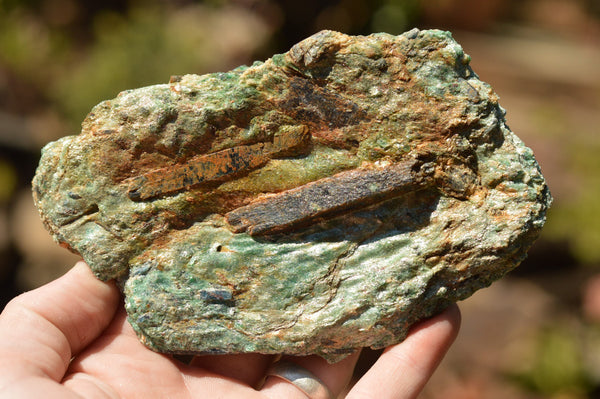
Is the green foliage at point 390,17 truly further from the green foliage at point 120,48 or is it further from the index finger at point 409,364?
the index finger at point 409,364

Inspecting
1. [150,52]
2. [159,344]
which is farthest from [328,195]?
[150,52]

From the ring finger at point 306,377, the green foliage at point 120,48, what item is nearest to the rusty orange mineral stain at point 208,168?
the ring finger at point 306,377

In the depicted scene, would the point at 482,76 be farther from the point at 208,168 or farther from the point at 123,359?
the point at 123,359

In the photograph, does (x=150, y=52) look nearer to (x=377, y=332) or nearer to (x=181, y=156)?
(x=181, y=156)

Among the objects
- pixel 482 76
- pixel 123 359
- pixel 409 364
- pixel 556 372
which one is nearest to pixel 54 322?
pixel 123 359

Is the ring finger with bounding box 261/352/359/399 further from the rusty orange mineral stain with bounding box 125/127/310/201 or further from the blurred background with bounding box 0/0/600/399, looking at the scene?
the blurred background with bounding box 0/0/600/399

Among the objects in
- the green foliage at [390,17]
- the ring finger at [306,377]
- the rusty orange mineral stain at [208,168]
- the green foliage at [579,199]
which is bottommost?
the green foliage at [579,199]

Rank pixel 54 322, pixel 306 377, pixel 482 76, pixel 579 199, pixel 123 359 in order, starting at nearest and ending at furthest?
pixel 54 322, pixel 123 359, pixel 306 377, pixel 579 199, pixel 482 76
